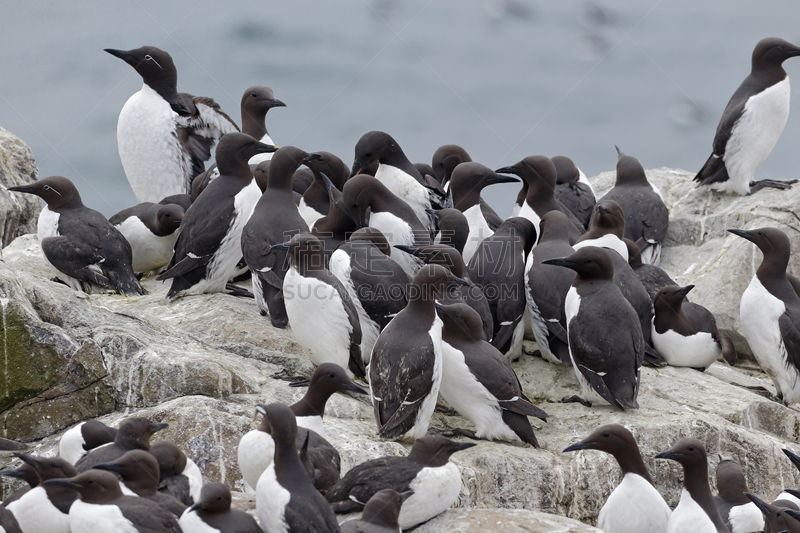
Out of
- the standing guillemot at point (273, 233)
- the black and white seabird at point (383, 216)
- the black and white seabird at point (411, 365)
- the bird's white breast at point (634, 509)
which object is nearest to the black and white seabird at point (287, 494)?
the black and white seabird at point (411, 365)

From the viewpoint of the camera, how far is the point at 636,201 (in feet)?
31.5

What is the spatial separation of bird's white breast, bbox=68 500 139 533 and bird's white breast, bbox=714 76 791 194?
27.3 ft

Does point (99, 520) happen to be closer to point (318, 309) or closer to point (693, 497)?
point (318, 309)

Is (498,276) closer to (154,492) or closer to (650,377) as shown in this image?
(650,377)

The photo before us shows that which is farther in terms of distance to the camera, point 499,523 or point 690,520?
point 690,520

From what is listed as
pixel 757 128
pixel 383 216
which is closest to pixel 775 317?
pixel 757 128

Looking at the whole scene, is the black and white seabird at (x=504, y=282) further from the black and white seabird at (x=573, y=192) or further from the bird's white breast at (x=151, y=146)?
the bird's white breast at (x=151, y=146)

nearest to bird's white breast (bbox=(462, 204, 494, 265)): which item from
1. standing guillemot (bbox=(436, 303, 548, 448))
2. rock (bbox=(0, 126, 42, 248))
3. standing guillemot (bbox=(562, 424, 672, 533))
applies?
standing guillemot (bbox=(436, 303, 548, 448))

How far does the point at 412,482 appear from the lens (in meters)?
4.59

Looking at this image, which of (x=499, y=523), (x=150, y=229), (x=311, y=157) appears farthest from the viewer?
(x=150, y=229)

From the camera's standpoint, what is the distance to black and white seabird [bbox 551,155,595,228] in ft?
32.0

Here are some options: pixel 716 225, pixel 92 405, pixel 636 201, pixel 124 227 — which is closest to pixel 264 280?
pixel 92 405

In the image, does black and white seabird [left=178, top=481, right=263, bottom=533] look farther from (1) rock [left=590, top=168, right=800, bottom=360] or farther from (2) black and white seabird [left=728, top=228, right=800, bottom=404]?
(1) rock [left=590, top=168, right=800, bottom=360]

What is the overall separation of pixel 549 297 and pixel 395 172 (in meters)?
2.51
